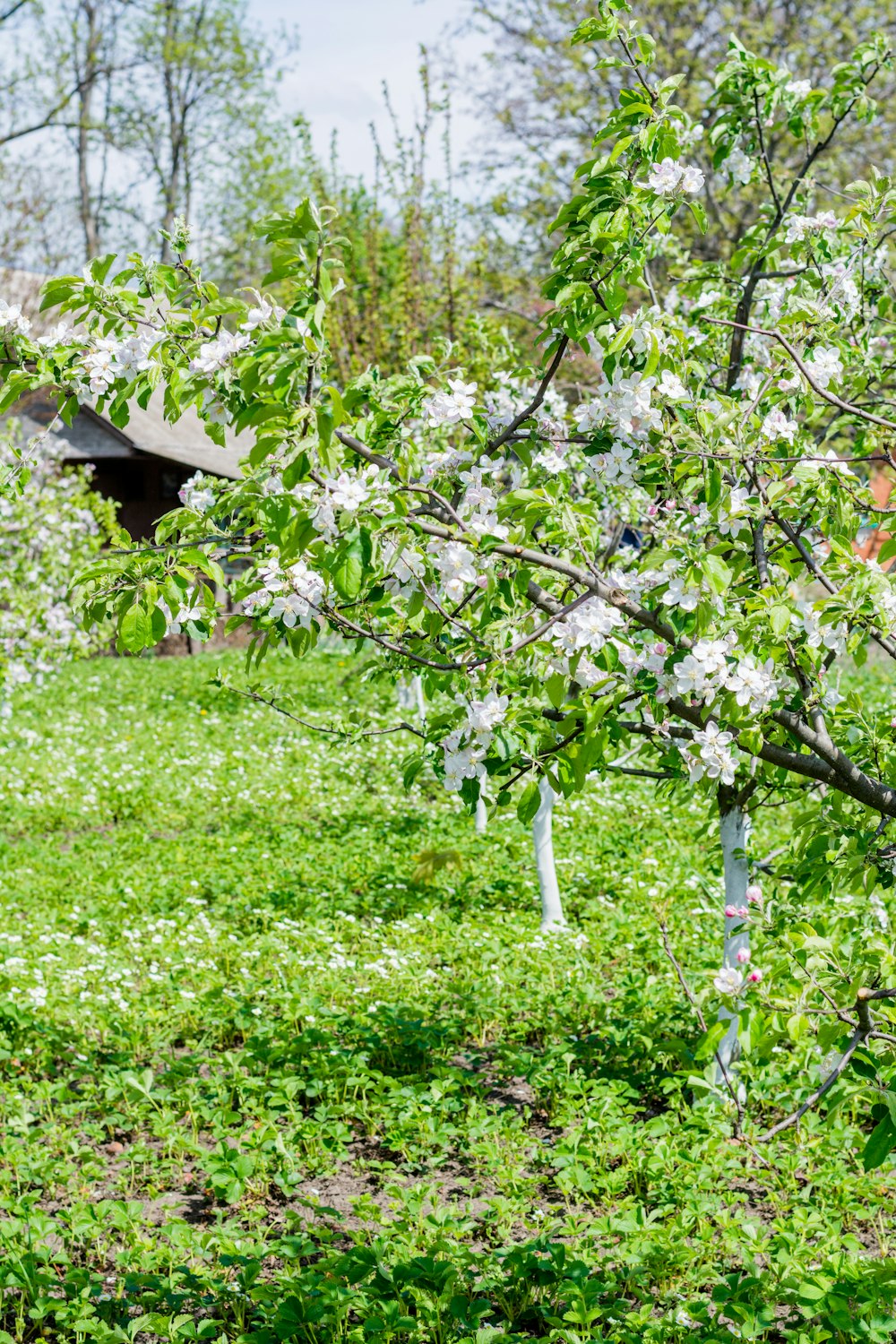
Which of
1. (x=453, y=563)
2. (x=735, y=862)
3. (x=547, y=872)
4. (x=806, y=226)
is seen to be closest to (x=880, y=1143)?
(x=453, y=563)

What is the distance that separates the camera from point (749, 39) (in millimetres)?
15125

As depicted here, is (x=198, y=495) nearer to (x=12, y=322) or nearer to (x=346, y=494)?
(x=12, y=322)

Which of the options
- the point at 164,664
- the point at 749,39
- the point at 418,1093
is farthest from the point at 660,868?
the point at 749,39

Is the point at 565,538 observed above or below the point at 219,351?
below

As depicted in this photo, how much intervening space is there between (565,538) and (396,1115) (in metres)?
2.68

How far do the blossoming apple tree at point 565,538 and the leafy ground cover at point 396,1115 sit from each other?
2.24ft

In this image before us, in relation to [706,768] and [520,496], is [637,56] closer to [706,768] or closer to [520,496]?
[520,496]

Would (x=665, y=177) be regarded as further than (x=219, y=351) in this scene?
Yes

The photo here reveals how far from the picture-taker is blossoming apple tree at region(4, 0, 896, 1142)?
1.87m

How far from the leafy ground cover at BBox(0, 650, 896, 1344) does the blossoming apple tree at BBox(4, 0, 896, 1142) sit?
0.68 metres

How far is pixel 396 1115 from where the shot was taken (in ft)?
13.7

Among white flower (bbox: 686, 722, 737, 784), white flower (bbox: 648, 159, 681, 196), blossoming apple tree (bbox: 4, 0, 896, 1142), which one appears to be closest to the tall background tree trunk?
blossoming apple tree (bbox: 4, 0, 896, 1142)

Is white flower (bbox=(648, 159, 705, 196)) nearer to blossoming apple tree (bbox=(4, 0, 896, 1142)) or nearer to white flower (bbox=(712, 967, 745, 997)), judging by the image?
blossoming apple tree (bbox=(4, 0, 896, 1142))

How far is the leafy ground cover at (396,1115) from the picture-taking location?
10.0ft
